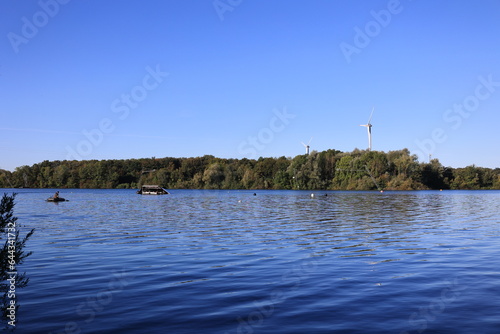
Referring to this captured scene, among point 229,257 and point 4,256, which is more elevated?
point 4,256

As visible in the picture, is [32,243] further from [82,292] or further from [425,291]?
[425,291]

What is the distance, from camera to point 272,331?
41.4ft

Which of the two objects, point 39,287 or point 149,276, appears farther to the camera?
point 149,276

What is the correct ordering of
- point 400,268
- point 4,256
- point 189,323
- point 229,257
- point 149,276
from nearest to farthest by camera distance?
point 4,256 → point 189,323 → point 149,276 → point 400,268 → point 229,257

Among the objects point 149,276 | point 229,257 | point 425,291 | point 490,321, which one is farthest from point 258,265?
point 490,321

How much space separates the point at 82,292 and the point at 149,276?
356 cm

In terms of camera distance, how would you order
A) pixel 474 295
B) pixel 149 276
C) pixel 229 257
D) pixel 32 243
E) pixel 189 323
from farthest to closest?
pixel 32 243 < pixel 229 257 < pixel 149 276 < pixel 474 295 < pixel 189 323

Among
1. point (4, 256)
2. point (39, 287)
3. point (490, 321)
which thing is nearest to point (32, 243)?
point (39, 287)

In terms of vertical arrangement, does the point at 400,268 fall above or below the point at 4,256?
below

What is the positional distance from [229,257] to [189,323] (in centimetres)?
1217

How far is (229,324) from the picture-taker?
13211mm

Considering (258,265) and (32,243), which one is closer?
(258,265)

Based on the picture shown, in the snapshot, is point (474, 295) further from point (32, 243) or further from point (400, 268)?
point (32, 243)

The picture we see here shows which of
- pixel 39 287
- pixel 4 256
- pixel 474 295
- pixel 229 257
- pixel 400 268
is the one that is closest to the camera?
pixel 4 256
